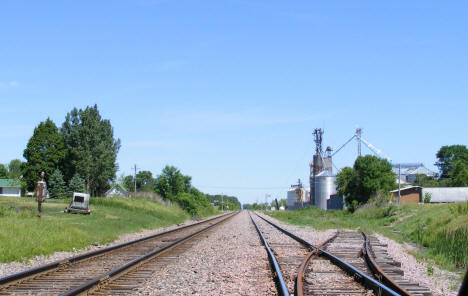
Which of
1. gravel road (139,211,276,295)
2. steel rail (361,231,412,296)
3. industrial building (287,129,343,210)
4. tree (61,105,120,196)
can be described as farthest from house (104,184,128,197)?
steel rail (361,231,412,296)

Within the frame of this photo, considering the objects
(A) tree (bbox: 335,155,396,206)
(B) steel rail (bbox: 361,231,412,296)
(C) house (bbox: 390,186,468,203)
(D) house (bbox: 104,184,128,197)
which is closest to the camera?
(B) steel rail (bbox: 361,231,412,296)

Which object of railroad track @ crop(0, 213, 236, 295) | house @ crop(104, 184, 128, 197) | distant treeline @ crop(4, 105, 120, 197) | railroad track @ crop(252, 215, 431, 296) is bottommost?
railroad track @ crop(0, 213, 236, 295)

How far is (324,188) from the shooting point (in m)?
107

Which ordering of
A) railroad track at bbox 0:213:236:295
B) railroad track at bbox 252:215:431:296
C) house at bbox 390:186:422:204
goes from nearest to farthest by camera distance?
1. railroad track at bbox 252:215:431:296
2. railroad track at bbox 0:213:236:295
3. house at bbox 390:186:422:204

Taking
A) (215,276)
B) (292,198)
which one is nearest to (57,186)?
(215,276)

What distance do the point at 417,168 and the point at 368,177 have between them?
95.2 metres

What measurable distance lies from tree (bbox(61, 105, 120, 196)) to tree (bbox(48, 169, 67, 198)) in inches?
111

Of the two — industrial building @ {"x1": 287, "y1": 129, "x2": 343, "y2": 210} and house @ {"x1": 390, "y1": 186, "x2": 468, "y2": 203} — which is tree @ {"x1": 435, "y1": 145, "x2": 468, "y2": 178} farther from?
house @ {"x1": 390, "y1": 186, "x2": 468, "y2": 203}

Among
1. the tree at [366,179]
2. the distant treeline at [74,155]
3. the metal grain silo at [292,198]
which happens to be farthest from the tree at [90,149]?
the metal grain silo at [292,198]

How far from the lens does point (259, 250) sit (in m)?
15.8

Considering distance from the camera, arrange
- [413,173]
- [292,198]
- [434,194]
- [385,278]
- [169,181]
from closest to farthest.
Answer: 1. [385,278]
2. [434,194]
3. [169,181]
4. [292,198]
5. [413,173]

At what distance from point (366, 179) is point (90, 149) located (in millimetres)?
44077

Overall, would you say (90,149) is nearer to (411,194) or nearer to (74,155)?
(74,155)

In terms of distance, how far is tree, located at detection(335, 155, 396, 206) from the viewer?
72.1m
